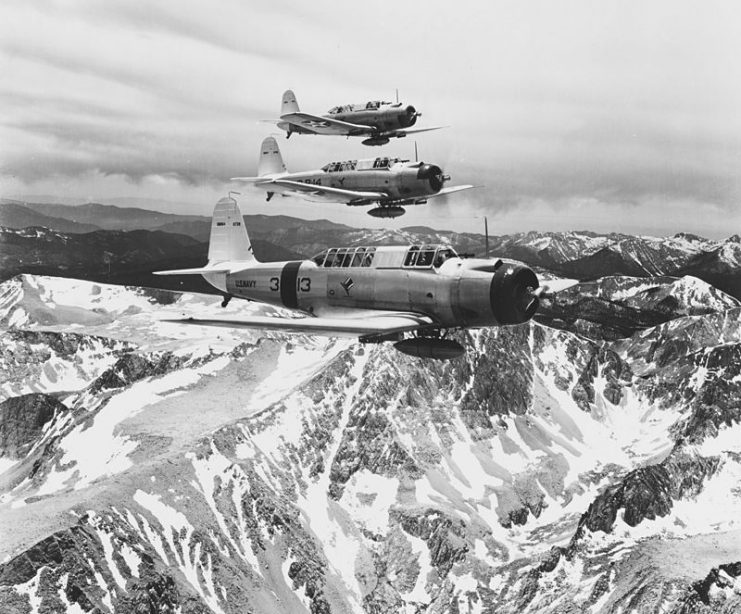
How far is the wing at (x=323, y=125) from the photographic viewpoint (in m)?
51.8

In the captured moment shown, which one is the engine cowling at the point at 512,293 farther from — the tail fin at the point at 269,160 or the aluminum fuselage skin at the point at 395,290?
the tail fin at the point at 269,160

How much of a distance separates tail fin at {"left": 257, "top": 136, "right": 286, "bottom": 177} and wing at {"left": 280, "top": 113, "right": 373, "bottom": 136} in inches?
185

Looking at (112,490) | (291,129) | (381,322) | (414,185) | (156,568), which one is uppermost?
(291,129)

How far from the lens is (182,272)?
39.4m

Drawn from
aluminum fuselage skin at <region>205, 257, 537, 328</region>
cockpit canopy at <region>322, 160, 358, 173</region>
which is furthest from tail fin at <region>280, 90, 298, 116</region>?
aluminum fuselage skin at <region>205, 257, 537, 328</region>

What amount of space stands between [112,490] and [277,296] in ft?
557

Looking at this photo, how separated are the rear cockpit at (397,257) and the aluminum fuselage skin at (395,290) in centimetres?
25

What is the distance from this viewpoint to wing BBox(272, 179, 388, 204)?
51.3 m

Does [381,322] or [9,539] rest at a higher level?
[381,322]

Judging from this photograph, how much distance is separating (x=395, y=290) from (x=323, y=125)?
21842 millimetres

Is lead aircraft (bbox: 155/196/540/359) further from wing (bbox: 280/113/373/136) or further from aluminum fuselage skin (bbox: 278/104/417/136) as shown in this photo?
aluminum fuselage skin (bbox: 278/104/417/136)

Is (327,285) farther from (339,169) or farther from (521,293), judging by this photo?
(339,169)

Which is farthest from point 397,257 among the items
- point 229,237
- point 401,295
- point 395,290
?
point 229,237

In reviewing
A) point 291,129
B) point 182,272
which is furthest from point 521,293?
point 291,129
